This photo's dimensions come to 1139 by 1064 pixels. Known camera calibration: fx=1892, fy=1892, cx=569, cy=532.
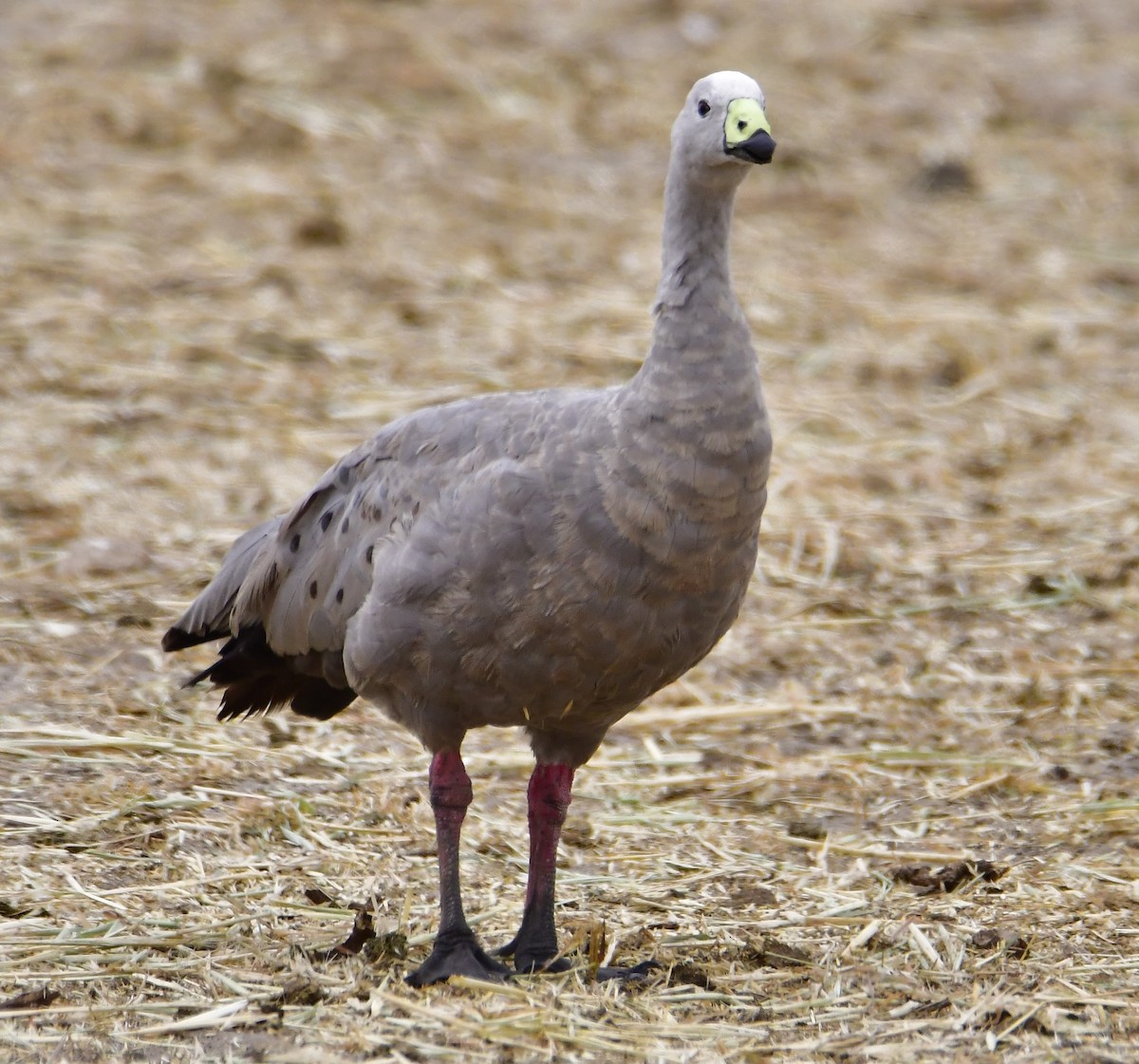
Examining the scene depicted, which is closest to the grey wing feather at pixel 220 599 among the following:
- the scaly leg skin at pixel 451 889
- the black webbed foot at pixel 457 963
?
the scaly leg skin at pixel 451 889

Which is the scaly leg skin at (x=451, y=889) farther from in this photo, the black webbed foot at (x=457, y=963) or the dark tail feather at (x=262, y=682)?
the dark tail feather at (x=262, y=682)

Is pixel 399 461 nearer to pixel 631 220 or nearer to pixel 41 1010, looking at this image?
pixel 41 1010

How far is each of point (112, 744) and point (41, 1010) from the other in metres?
1.70

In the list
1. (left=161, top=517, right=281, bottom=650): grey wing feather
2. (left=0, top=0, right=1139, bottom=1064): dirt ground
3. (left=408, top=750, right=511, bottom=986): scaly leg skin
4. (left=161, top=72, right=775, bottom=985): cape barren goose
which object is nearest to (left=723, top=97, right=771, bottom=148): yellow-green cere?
(left=161, top=72, right=775, bottom=985): cape barren goose

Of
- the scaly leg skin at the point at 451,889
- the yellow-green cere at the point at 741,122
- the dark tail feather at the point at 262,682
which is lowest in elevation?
the scaly leg skin at the point at 451,889

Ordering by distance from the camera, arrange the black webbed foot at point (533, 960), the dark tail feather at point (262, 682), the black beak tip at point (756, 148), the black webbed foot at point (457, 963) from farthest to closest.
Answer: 1. the dark tail feather at point (262, 682)
2. the black webbed foot at point (533, 960)
3. the black webbed foot at point (457, 963)
4. the black beak tip at point (756, 148)

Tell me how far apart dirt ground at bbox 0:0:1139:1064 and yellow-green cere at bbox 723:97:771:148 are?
2.03 m

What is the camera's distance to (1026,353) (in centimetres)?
1043

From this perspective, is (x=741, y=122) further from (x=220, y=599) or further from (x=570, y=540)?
(x=220, y=599)

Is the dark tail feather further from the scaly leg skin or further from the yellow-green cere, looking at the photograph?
the yellow-green cere

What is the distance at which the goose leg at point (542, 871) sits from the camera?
4.90m

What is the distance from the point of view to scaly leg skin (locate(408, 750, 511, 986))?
15.4 feet

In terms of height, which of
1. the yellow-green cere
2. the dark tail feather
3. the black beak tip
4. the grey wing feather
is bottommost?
the dark tail feather

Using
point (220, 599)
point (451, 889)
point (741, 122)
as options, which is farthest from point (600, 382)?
point (741, 122)
